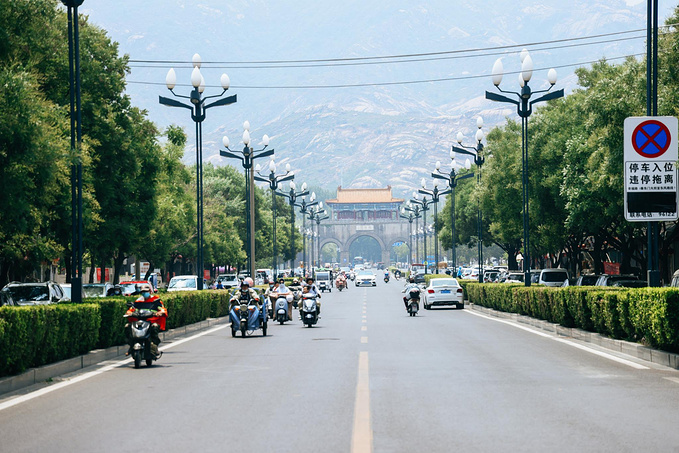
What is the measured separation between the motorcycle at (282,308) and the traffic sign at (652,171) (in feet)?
48.2

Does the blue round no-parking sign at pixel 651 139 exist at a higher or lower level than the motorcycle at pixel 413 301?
higher

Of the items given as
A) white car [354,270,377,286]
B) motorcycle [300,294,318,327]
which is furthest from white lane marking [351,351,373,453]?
white car [354,270,377,286]

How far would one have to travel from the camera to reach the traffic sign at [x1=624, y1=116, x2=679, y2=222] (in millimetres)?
16938

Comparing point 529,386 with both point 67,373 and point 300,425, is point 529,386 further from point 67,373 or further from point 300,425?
point 67,373

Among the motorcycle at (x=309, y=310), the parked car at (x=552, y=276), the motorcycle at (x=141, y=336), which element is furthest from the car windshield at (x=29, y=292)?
the parked car at (x=552, y=276)

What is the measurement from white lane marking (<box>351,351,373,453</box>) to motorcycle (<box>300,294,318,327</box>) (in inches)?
513

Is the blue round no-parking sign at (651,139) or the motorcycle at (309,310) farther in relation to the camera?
the motorcycle at (309,310)

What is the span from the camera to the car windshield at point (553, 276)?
40344mm

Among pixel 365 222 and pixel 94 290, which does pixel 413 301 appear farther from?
pixel 365 222

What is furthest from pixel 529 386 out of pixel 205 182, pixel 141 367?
pixel 205 182

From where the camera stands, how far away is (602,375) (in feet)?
42.7

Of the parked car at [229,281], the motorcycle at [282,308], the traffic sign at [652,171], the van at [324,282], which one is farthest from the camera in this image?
the van at [324,282]

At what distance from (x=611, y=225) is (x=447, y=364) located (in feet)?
90.1

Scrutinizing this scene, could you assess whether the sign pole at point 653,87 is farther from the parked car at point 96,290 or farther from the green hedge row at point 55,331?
the parked car at point 96,290
